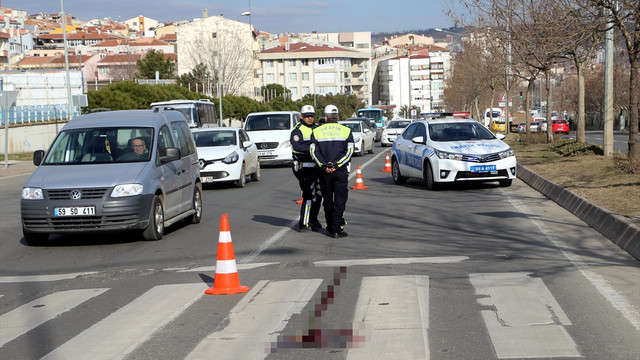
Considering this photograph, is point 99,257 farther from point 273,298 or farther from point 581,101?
point 581,101

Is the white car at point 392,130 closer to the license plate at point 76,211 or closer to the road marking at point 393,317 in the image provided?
the license plate at point 76,211

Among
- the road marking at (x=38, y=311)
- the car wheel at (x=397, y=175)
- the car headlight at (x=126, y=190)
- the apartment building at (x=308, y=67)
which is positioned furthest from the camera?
the apartment building at (x=308, y=67)

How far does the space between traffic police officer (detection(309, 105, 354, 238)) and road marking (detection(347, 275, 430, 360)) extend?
3.26 meters

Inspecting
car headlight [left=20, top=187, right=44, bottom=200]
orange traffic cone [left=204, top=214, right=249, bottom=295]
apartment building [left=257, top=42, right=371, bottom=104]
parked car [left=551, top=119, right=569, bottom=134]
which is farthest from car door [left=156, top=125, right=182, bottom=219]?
apartment building [left=257, top=42, right=371, bottom=104]

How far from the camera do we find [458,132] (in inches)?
777

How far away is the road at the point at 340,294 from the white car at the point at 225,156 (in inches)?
300

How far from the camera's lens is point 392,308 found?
7031 mm

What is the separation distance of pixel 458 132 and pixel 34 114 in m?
38.2

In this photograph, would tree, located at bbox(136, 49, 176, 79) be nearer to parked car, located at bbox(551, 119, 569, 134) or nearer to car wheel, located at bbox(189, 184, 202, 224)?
parked car, located at bbox(551, 119, 569, 134)

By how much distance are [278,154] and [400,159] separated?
8.87 m

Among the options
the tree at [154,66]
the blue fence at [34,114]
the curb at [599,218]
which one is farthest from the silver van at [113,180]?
the tree at [154,66]

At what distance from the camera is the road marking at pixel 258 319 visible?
585 centimetres

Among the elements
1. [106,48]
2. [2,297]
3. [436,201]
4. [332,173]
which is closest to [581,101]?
[436,201]

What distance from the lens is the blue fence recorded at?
158 ft
